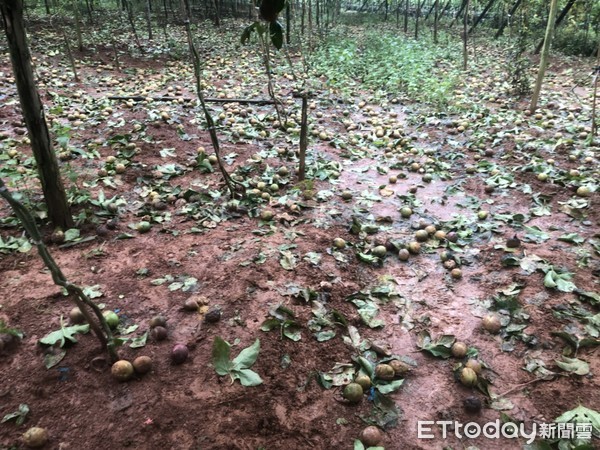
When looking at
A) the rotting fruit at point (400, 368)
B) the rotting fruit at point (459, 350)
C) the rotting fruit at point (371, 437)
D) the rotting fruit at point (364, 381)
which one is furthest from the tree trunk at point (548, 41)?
the rotting fruit at point (371, 437)

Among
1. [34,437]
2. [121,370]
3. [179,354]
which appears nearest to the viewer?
[34,437]

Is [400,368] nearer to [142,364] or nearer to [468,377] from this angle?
[468,377]

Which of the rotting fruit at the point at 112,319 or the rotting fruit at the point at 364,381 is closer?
the rotting fruit at the point at 364,381

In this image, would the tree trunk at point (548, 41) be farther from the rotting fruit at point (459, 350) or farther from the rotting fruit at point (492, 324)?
the rotting fruit at point (459, 350)

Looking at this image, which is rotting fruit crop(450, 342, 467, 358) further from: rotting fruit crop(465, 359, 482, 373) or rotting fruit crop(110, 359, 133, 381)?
rotting fruit crop(110, 359, 133, 381)

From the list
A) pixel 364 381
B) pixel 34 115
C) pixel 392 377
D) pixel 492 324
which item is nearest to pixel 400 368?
pixel 392 377

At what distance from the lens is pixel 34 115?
9.26ft

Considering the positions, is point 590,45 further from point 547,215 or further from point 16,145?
point 16,145

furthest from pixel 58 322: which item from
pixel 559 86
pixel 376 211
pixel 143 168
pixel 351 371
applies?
pixel 559 86

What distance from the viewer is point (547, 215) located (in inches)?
157

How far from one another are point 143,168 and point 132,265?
185 cm
